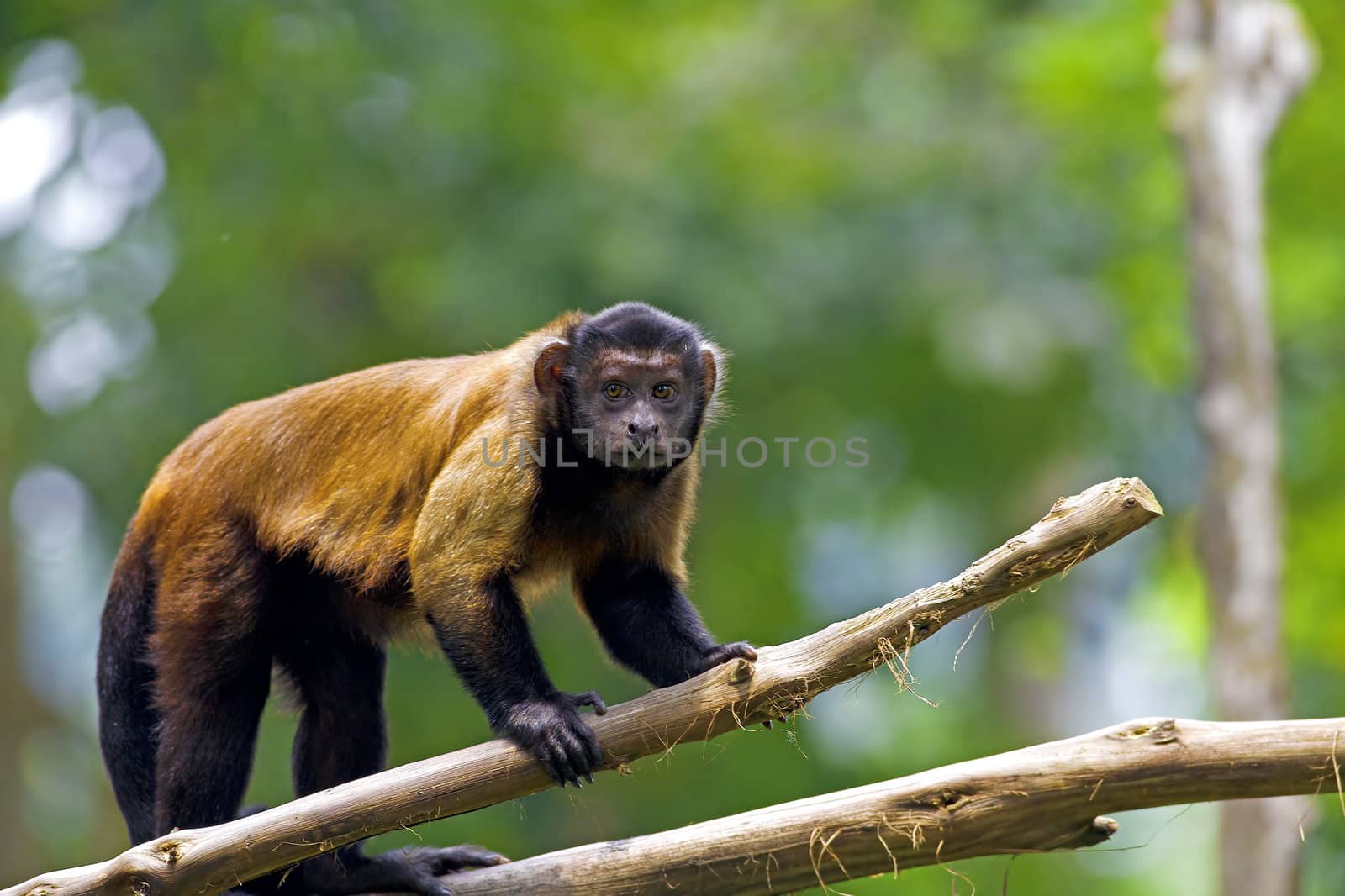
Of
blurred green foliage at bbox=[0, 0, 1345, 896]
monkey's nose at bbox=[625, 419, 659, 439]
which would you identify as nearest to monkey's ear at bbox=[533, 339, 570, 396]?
monkey's nose at bbox=[625, 419, 659, 439]

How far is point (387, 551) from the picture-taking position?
6.33 metres

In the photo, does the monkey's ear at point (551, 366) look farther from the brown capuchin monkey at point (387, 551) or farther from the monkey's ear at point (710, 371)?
the monkey's ear at point (710, 371)

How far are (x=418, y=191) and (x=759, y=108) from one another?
14.0ft

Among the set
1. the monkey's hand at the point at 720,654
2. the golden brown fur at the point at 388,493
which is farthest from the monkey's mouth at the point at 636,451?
the monkey's hand at the point at 720,654

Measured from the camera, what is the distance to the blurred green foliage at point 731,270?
14289 millimetres

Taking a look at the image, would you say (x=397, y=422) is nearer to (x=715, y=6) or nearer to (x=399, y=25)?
(x=399, y=25)

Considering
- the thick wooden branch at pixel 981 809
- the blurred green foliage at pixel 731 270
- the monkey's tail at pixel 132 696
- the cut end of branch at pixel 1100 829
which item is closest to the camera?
the thick wooden branch at pixel 981 809

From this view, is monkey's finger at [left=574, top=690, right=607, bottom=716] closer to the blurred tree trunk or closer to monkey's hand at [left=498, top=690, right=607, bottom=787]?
monkey's hand at [left=498, top=690, right=607, bottom=787]

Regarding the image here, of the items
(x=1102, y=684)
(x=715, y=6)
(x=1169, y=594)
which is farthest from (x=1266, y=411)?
(x=1102, y=684)

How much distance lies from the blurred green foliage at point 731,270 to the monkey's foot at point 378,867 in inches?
302

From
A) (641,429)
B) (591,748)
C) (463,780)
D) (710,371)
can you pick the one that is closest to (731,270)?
(710,371)

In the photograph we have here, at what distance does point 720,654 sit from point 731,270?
8.95m

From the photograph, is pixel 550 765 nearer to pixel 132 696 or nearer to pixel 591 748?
pixel 591 748

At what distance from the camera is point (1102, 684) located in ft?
96.7
